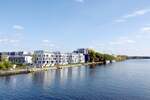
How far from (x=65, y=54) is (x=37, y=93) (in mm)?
105598

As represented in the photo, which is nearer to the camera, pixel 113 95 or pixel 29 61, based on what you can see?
pixel 113 95

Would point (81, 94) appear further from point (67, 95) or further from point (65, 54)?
point (65, 54)

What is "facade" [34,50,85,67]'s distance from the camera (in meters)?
131

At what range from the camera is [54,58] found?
5576 inches

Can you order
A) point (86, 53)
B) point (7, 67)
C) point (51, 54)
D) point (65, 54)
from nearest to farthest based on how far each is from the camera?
point (7, 67) → point (51, 54) → point (65, 54) → point (86, 53)

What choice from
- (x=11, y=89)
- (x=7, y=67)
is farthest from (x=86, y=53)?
(x=11, y=89)

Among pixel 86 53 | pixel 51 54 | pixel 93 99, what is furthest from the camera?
pixel 86 53

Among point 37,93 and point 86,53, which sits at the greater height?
point 86,53

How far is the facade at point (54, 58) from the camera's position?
131 metres

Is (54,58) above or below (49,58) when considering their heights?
above

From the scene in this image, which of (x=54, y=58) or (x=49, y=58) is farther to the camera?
(x=54, y=58)

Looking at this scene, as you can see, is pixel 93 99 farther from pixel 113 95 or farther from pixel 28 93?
pixel 28 93

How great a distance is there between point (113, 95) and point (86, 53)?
5635 inches

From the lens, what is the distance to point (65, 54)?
154m
